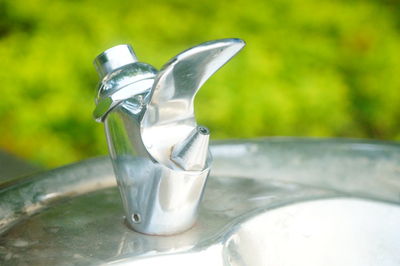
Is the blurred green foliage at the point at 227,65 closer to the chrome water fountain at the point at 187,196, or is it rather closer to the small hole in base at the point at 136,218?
the chrome water fountain at the point at 187,196

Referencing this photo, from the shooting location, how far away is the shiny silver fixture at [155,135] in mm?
571

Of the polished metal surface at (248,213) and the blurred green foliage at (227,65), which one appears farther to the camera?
the blurred green foliage at (227,65)

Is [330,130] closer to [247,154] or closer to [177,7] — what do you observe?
[177,7]

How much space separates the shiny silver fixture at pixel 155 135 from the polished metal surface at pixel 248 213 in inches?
1.4

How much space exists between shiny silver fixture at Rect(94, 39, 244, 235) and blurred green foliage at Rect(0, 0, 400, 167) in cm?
87

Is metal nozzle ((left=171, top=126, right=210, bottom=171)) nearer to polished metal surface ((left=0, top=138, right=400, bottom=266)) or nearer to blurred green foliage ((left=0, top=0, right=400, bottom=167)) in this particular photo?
polished metal surface ((left=0, top=138, right=400, bottom=266))

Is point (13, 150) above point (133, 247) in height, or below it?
below

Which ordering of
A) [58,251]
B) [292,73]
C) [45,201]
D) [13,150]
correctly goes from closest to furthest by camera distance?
[58,251] < [45,201] < [13,150] < [292,73]

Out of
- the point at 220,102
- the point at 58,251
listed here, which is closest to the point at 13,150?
the point at 220,102

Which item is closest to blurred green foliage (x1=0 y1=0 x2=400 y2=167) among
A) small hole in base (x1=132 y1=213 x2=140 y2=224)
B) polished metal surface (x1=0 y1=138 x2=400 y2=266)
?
polished metal surface (x1=0 y1=138 x2=400 y2=266)

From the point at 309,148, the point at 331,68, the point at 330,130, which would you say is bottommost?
the point at 330,130

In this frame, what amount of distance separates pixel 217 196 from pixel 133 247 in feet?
0.51

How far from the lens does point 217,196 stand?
28.8 inches

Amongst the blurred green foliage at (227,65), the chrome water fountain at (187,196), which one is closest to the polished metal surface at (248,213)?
the chrome water fountain at (187,196)
